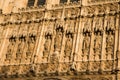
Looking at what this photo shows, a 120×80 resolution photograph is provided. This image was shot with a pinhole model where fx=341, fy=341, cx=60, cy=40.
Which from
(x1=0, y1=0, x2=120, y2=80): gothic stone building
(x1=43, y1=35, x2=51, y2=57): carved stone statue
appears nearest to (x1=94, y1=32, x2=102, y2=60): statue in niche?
(x1=0, y1=0, x2=120, y2=80): gothic stone building

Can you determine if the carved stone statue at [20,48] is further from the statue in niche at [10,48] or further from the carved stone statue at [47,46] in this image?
the carved stone statue at [47,46]

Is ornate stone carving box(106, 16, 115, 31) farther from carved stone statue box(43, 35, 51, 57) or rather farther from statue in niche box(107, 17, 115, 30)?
carved stone statue box(43, 35, 51, 57)

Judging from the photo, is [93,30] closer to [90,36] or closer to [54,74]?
[90,36]

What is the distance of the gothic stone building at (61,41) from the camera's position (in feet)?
65.9

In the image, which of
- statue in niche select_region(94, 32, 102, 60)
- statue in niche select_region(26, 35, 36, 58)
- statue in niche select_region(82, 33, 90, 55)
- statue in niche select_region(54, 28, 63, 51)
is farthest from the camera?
statue in niche select_region(26, 35, 36, 58)

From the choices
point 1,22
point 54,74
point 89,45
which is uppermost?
point 1,22

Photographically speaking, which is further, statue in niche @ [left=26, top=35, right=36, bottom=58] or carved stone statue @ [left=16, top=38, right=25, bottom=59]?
carved stone statue @ [left=16, top=38, right=25, bottom=59]

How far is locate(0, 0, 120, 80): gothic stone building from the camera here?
20078mm

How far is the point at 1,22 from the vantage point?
24344 millimetres

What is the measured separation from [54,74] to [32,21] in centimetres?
492

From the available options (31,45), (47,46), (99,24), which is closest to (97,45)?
(99,24)

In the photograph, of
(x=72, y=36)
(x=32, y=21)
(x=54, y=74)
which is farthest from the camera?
(x=32, y=21)

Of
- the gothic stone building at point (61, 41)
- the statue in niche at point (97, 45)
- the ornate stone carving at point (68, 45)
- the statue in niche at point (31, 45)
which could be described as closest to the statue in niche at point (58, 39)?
the gothic stone building at point (61, 41)

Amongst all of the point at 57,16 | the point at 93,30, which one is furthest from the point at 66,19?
the point at 93,30
